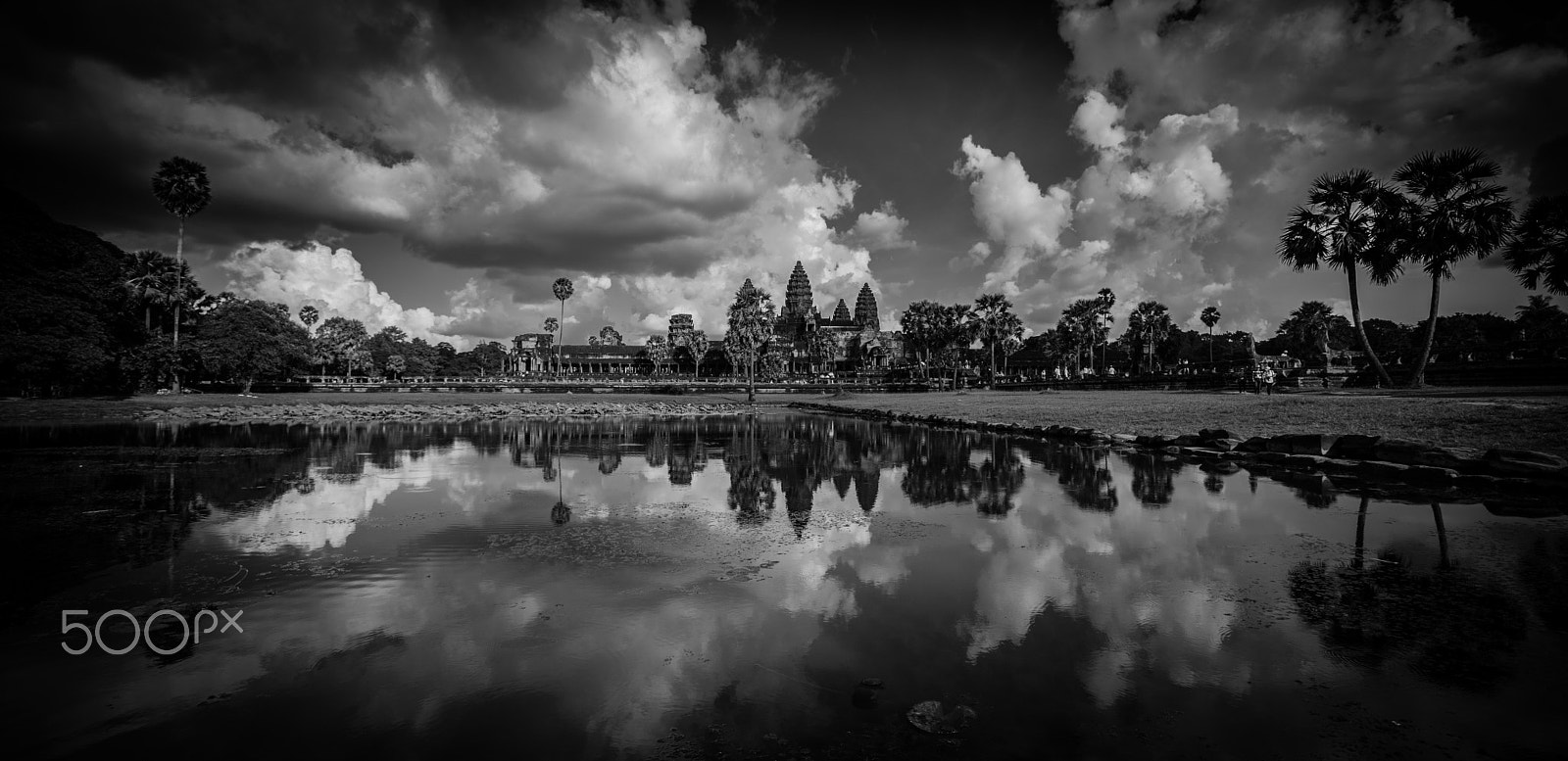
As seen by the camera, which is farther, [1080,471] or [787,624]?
[1080,471]

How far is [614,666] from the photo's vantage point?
4.73 meters

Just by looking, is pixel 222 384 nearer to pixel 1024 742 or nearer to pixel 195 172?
pixel 195 172

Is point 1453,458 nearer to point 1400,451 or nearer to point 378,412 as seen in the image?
point 1400,451

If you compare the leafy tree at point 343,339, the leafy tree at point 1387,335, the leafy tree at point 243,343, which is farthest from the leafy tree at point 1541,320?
the leafy tree at point 343,339

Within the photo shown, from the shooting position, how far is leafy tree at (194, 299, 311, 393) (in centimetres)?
5644

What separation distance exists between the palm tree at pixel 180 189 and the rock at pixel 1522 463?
→ 77.4 m

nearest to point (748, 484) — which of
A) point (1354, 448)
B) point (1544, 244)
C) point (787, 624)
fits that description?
point (787, 624)

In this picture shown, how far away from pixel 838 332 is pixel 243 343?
313 ft

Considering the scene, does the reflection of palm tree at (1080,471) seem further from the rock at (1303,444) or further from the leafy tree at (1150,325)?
the leafy tree at (1150,325)

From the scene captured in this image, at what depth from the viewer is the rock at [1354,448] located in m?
13.5

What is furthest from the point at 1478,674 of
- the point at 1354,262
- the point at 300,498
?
the point at 1354,262

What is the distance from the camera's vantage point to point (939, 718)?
13.2ft

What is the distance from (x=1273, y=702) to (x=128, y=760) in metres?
6.63

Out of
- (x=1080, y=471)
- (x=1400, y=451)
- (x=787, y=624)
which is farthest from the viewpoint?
(x=1080, y=471)
